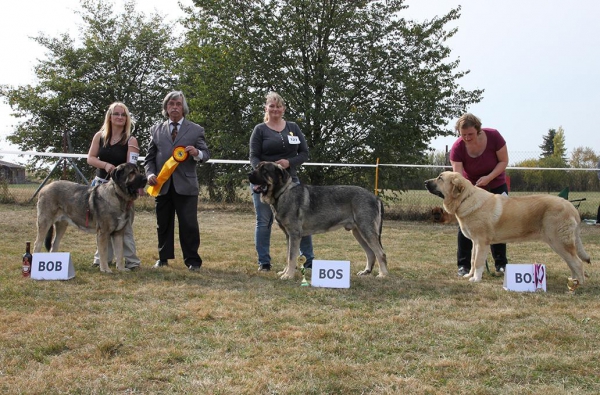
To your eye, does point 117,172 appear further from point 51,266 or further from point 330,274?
point 330,274

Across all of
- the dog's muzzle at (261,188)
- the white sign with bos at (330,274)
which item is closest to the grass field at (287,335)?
the white sign with bos at (330,274)

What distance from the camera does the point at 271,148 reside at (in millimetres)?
6359

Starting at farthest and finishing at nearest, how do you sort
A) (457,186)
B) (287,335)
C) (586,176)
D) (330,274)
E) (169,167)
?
(586,176) < (169,167) < (457,186) < (330,274) < (287,335)

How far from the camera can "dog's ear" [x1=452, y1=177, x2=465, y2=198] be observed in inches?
231

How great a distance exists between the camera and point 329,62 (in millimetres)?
15266

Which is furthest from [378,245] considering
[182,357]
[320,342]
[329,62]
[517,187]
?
[517,187]

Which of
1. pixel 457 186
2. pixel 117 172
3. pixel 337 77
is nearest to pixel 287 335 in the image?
pixel 457 186

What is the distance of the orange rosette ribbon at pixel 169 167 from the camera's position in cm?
623

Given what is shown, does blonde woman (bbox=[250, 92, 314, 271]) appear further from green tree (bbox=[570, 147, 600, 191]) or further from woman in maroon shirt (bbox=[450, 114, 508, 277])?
green tree (bbox=[570, 147, 600, 191])

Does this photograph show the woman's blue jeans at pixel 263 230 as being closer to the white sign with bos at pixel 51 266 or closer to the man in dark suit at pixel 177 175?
the man in dark suit at pixel 177 175

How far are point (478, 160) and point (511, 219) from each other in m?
1.05

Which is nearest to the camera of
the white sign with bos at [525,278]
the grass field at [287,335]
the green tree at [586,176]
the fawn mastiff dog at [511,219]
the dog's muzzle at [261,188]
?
the grass field at [287,335]

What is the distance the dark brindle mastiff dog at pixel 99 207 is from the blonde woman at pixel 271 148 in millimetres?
1442

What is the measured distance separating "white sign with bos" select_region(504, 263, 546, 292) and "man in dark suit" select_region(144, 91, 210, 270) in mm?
3695
